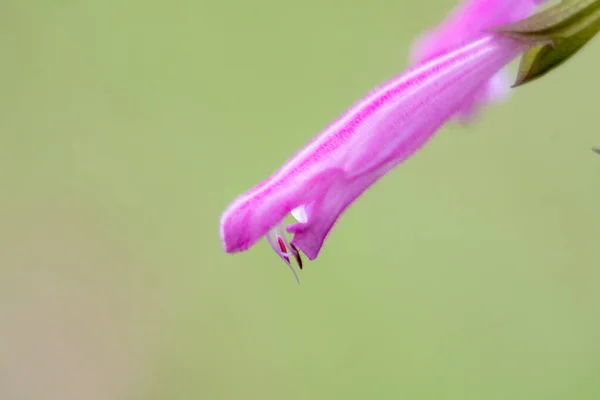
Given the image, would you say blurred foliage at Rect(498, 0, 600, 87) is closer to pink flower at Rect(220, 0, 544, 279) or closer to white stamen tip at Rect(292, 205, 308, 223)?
pink flower at Rect(220, 0, 544, 279)

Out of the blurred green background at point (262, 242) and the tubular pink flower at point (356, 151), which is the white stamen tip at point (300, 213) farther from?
the blurred green background at point (262, 242)

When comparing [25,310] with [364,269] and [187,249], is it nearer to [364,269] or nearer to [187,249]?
[187,249]

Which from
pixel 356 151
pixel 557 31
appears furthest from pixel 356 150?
pixel 557 31

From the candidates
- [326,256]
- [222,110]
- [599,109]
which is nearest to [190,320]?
[326,256]

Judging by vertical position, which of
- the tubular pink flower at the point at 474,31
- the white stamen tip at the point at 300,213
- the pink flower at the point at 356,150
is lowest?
the white stamen tip at the point at 300,213

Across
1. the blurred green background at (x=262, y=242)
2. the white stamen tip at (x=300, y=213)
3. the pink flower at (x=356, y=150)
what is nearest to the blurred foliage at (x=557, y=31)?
the pink flower at (x=356, y=150)

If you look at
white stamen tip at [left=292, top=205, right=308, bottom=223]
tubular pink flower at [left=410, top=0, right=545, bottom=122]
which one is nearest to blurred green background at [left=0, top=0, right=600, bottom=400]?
tubular pink flower at [left=410, top=0, right=545, bottom=122]
